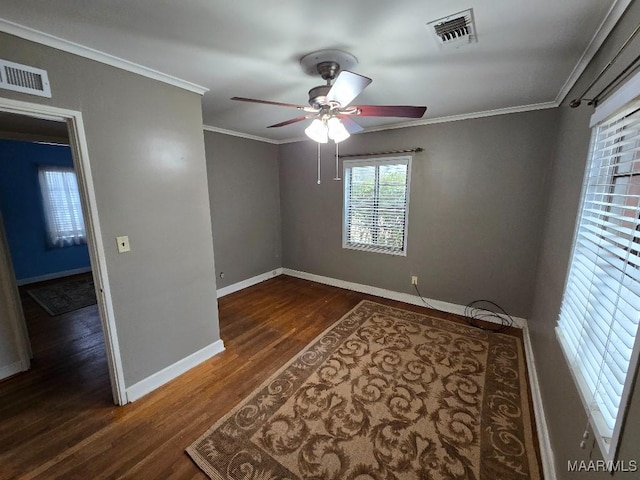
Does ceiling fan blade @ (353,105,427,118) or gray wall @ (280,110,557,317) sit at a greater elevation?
ceiling fan blade @ (353,105,427,118)

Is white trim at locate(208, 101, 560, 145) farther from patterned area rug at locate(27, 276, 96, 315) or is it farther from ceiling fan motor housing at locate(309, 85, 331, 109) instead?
patterned area rug at locate(27, 276, 96, 315)

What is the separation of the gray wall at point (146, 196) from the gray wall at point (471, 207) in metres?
2.30

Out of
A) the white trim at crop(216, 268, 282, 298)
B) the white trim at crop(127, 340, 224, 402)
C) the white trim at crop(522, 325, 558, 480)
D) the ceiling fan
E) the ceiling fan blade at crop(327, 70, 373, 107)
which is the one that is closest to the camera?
the ceiling fan blade at crop(327, 70, 373, 107)

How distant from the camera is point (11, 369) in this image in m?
2.28

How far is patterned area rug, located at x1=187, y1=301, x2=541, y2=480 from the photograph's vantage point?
151 cm

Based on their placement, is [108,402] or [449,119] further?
[449,119]

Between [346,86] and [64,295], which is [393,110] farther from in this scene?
[64,295]

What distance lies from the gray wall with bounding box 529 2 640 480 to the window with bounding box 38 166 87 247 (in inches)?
270

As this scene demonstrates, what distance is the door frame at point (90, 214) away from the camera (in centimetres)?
150

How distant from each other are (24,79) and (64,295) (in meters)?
3.82

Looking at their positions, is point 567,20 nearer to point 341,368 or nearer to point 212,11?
point 212,11

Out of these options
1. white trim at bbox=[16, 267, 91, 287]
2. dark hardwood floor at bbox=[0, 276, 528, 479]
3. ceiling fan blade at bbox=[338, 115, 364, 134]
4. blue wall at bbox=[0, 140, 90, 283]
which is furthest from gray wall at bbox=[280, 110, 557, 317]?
white trim at bbox=[16, 267, 91, 287]

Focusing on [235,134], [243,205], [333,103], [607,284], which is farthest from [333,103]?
[243,205]

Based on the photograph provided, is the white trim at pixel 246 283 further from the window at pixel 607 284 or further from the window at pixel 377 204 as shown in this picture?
the window at pixel 607 284
